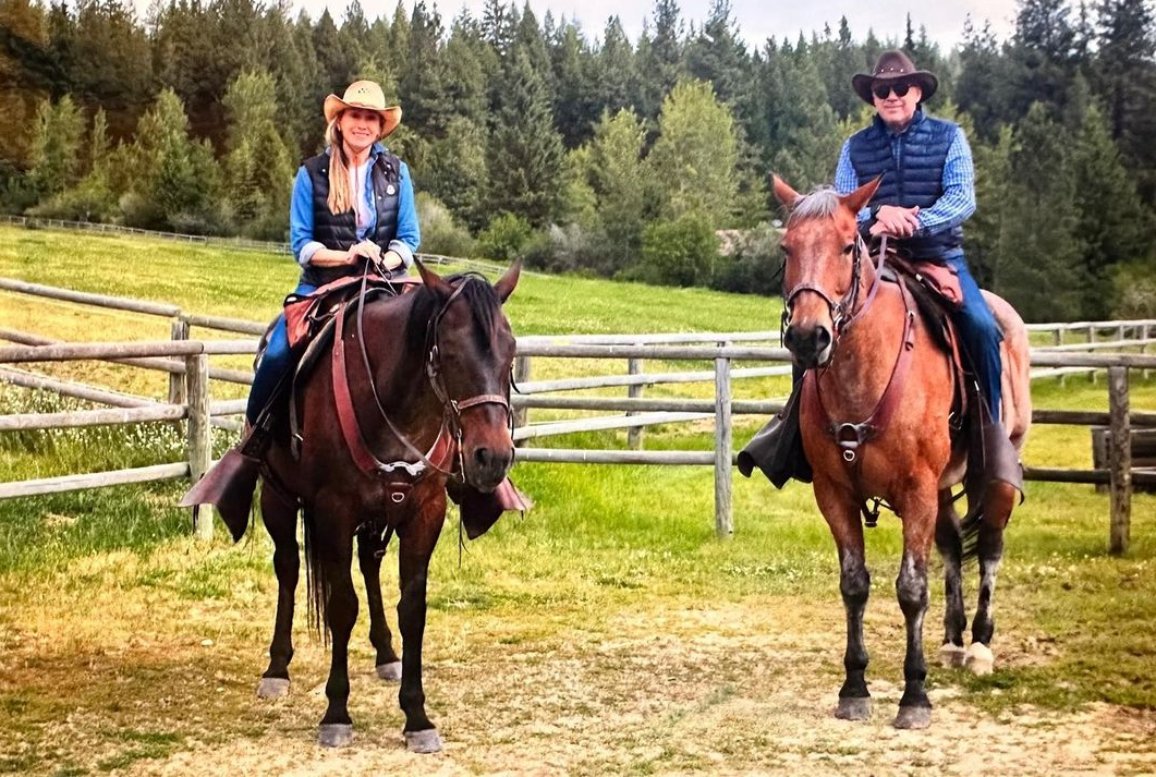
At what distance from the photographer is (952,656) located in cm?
575

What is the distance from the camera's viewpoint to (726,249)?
45.8m

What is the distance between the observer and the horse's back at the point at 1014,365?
6.00 meters

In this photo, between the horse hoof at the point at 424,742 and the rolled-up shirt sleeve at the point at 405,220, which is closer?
the horse hoof at the point at 424,742

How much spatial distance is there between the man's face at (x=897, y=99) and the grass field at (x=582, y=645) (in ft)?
8.22

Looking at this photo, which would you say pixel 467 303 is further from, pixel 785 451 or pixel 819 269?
pixel 785 451

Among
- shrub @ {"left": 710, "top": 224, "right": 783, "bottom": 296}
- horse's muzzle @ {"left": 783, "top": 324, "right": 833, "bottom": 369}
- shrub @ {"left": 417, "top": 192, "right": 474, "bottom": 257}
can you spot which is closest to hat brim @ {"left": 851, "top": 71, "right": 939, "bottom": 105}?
horse's muzzle @ {"left": 783, "top": 324, "right": 833, "bottom": 369}

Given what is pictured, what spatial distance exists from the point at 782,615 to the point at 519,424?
4.66 meters

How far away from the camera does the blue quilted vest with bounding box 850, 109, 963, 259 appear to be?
218 inches

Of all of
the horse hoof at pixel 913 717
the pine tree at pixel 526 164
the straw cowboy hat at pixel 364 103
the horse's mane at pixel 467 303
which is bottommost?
the horse hoof at pixel 913 717

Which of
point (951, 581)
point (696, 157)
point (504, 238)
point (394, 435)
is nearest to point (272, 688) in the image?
point (394, 435)

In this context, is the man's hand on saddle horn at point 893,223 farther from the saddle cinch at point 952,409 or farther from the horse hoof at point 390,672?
the horse hoof at point 390,672

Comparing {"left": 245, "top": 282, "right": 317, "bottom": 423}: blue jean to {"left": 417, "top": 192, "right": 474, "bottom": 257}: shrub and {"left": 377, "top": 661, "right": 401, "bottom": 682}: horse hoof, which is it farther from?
{"left": 417, "top": 192, "right": 474, "bottom": 257}: shrub

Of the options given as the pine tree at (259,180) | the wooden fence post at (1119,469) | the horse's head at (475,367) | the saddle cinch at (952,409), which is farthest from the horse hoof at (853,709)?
the pine tree at (259,180)

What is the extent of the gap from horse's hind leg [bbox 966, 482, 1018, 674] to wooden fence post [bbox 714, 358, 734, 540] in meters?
2.75
